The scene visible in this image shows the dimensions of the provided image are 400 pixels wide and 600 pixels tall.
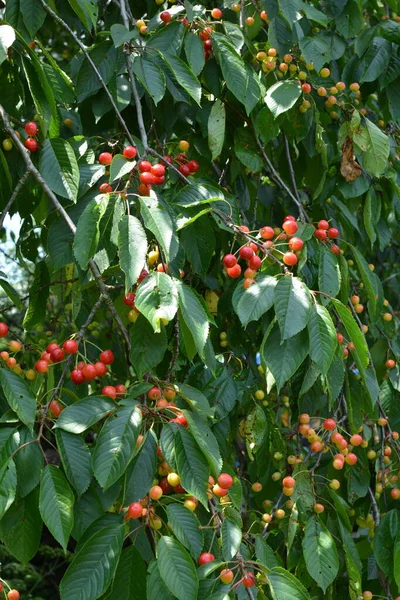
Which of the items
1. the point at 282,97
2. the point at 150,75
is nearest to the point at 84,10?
the point at 150,75

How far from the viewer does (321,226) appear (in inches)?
78.2

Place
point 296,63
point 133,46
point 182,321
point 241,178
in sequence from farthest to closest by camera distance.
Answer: point 241,178
point 296,63
point 133,46
point 182,321

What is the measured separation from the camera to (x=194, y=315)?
55.2 inches

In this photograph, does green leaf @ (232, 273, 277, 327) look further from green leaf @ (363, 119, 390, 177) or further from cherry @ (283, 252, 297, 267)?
green leaf @ (363, 119, 390, 177)

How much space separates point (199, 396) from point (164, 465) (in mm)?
146

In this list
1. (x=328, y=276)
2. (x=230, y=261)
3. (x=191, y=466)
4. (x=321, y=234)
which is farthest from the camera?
(x=321, y=234)

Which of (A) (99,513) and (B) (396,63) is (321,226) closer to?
(B) (396,63)

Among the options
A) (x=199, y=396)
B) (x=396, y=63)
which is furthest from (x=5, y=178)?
(x=396, y=63)

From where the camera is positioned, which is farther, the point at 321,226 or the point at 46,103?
the point at 321,226

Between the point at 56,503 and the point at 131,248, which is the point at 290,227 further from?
the point at 56,503

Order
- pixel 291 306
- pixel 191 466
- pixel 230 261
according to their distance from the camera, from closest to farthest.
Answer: pixel 191 466
pixel 291 306
pixel 230 261

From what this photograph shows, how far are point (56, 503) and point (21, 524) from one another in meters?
0.14

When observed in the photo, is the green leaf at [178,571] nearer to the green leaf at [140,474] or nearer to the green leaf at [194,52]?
the green leaf at [140,474]

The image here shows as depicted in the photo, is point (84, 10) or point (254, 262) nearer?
point (254, 262)
